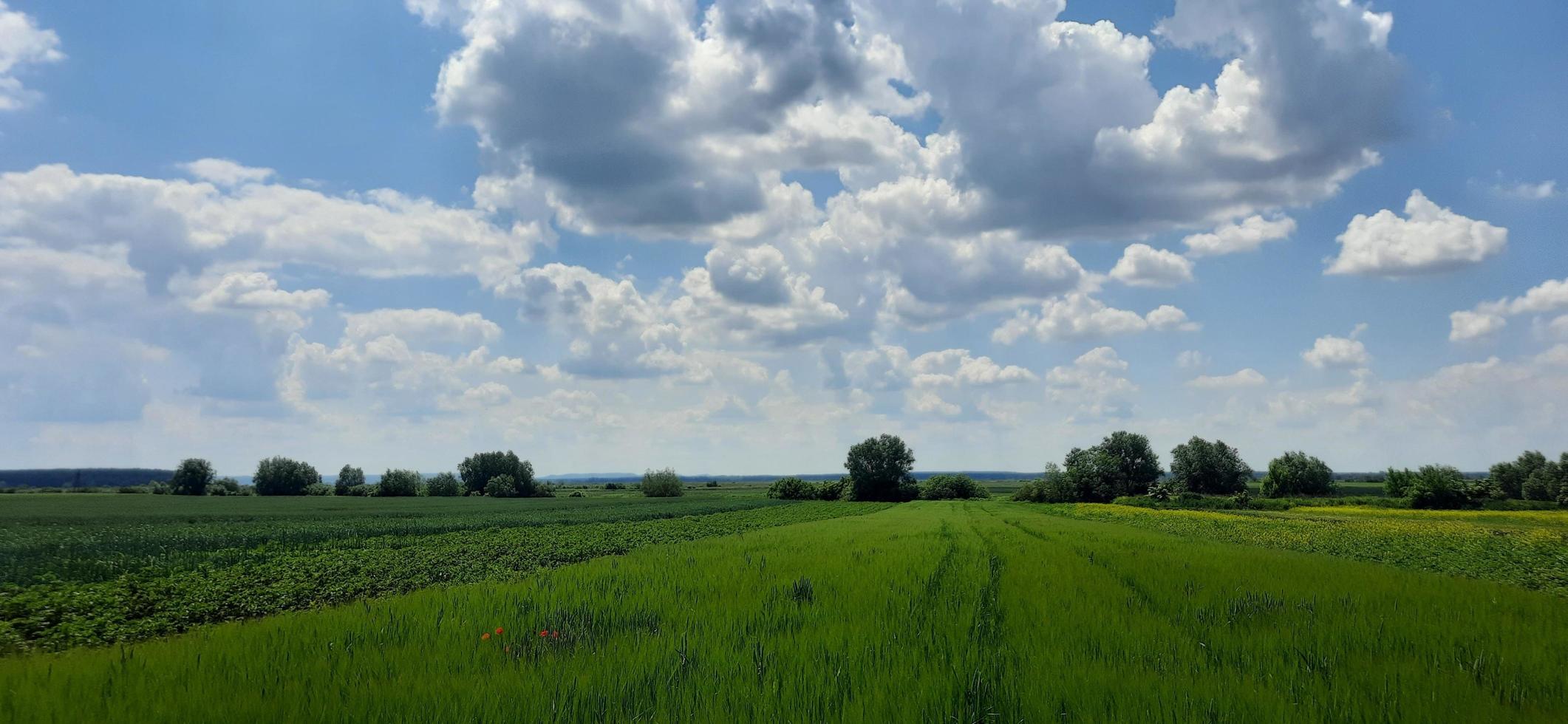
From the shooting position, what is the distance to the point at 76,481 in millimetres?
179500

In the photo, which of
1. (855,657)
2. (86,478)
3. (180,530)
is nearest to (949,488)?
(180,530)

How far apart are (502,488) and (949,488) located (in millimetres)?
84253

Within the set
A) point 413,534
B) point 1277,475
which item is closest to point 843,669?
point 413,534

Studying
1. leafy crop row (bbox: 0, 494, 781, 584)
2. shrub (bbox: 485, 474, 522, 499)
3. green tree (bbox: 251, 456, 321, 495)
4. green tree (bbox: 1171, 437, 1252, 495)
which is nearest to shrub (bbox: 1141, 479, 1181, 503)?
green tree (bbox: 1171, 437, 1252, 495)

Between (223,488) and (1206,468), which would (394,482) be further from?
(1206,468)

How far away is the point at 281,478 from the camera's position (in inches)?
4579

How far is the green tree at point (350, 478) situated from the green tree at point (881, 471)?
10199 centimetres

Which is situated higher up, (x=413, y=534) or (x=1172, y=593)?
(x=1172, y=593)

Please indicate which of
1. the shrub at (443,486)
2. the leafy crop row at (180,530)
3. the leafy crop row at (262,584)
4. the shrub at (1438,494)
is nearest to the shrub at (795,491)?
Result: the leafy crop row at (180,530)

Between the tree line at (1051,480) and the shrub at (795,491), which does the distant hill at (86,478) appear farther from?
the shrub at (795,491)

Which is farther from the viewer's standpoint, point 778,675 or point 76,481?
point 76,481

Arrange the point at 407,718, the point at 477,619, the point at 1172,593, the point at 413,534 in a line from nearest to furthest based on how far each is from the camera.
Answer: the point at 407,718 → the point at 477,619 → the point at 1172,593 → the point at 413,534

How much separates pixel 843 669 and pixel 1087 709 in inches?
81.6

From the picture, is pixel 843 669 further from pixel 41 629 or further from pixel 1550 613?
pixel 41 629
